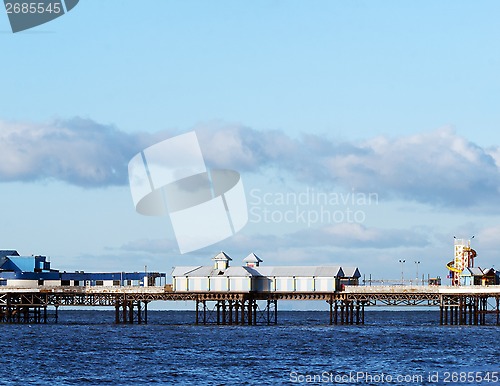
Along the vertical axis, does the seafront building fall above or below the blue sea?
above

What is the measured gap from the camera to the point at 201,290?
125938mm

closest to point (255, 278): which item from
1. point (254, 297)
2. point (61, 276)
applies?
point (254, 297)

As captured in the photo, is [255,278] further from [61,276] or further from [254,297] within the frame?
[61,276]

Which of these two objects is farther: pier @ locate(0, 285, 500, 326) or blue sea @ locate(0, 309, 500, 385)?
pier @ locate(0, 285, 500, 326)

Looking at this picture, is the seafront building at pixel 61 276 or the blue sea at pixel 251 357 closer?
the blue sea at pixel 251 357

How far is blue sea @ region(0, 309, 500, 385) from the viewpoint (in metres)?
68.2

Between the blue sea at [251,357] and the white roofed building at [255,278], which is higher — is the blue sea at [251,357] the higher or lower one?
the lower one

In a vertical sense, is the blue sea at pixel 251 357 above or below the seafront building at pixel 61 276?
below

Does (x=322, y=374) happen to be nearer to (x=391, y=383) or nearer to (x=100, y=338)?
(x=391, y=383)

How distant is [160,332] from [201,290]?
12.6 m

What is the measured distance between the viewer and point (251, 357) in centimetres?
8162

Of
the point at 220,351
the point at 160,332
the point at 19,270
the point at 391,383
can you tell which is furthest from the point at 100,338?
the point at 391,383

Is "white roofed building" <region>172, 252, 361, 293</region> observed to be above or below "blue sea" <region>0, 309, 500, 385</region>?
above

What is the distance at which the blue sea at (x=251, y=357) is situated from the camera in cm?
6825
